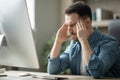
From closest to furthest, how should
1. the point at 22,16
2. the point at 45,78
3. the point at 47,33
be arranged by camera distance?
1. the point at 22,16
2. the point at 45,78
3. the point at 47,33

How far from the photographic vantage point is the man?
1.67 meters

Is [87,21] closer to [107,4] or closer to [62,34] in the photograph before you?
[62,34]

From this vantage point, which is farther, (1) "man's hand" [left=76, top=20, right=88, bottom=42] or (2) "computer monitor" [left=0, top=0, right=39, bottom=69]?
(1) "man's hand" [left=76, top=20, right=88, bottom=42]

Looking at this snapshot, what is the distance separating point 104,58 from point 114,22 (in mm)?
424

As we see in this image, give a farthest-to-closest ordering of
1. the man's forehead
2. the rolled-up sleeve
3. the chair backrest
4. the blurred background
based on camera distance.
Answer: the blurred background < the chair backrest < the man's forehead < the rolled-up sleeve

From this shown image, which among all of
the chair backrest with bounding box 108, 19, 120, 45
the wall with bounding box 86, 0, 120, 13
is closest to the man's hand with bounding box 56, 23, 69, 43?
the chair backrest with bounding box 108, 19, 120, 45

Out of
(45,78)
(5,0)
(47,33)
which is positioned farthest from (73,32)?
(47,33)

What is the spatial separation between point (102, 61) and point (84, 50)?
134 mm

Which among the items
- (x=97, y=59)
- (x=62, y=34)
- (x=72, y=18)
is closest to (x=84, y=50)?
(x=97, y=59)

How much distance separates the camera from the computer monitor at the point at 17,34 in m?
1.44

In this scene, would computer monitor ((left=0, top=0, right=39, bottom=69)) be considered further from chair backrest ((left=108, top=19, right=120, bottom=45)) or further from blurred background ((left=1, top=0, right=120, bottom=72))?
blurred background ((left=1, top=0, right=120, bottom=72))

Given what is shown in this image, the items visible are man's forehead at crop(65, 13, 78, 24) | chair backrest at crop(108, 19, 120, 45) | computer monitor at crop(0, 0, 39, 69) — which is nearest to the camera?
computer monitor at crop(0, 0, 39, 69)

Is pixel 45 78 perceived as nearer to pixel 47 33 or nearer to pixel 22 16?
pixel 22 16

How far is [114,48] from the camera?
5.65 ft
